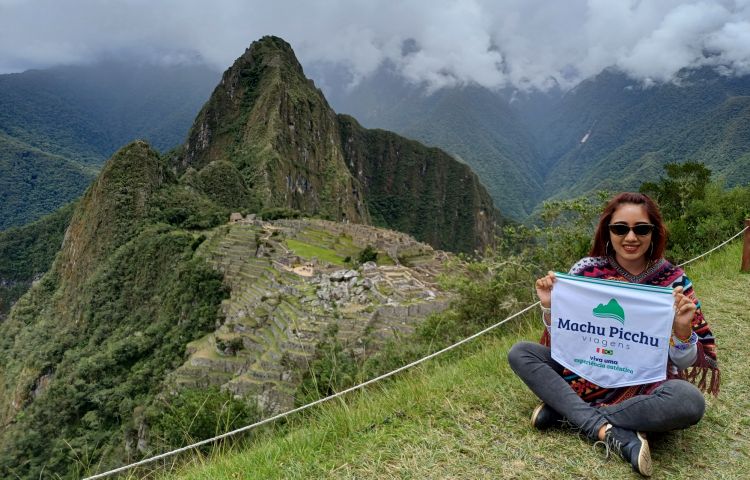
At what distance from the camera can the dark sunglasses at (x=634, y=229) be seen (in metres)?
2.50

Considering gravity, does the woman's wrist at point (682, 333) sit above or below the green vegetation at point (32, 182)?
below

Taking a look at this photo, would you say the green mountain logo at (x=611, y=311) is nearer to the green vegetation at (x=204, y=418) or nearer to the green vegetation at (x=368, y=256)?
the green vegetation at (x=204, y=418)

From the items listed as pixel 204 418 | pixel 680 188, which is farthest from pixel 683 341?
pixel 680 188

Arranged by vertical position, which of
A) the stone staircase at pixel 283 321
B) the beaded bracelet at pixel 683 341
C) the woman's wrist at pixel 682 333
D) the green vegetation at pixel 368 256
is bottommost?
the stone staircase at pixel 283 321

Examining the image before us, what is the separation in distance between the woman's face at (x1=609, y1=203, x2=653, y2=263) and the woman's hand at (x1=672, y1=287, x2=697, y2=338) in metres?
0.32

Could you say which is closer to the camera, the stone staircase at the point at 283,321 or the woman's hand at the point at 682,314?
the woman's hand at the point at 682,314

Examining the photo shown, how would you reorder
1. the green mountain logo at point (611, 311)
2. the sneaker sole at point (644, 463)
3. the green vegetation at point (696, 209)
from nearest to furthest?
the sneaker sole at point (644, 463), the green mountain logo at point (611, 311), the green vegetation at point (696, 209)

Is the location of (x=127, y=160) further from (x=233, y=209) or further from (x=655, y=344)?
(x=655, y=344)

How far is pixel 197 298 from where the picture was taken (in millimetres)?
27578

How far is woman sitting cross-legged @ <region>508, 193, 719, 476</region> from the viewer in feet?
7.36

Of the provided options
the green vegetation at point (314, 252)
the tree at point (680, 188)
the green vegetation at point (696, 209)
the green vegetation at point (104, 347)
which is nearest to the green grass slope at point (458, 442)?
the green vegetation at point (696, 209)

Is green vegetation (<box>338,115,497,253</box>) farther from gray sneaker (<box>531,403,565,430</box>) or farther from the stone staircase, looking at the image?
gray sneaker (<box>531,403,565,430</box>)

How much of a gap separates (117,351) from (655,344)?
31499 mm

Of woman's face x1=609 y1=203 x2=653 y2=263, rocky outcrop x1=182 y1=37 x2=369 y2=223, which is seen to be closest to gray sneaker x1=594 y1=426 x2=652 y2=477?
woman's face x1=609 y1=203 x2=653 y2=263
